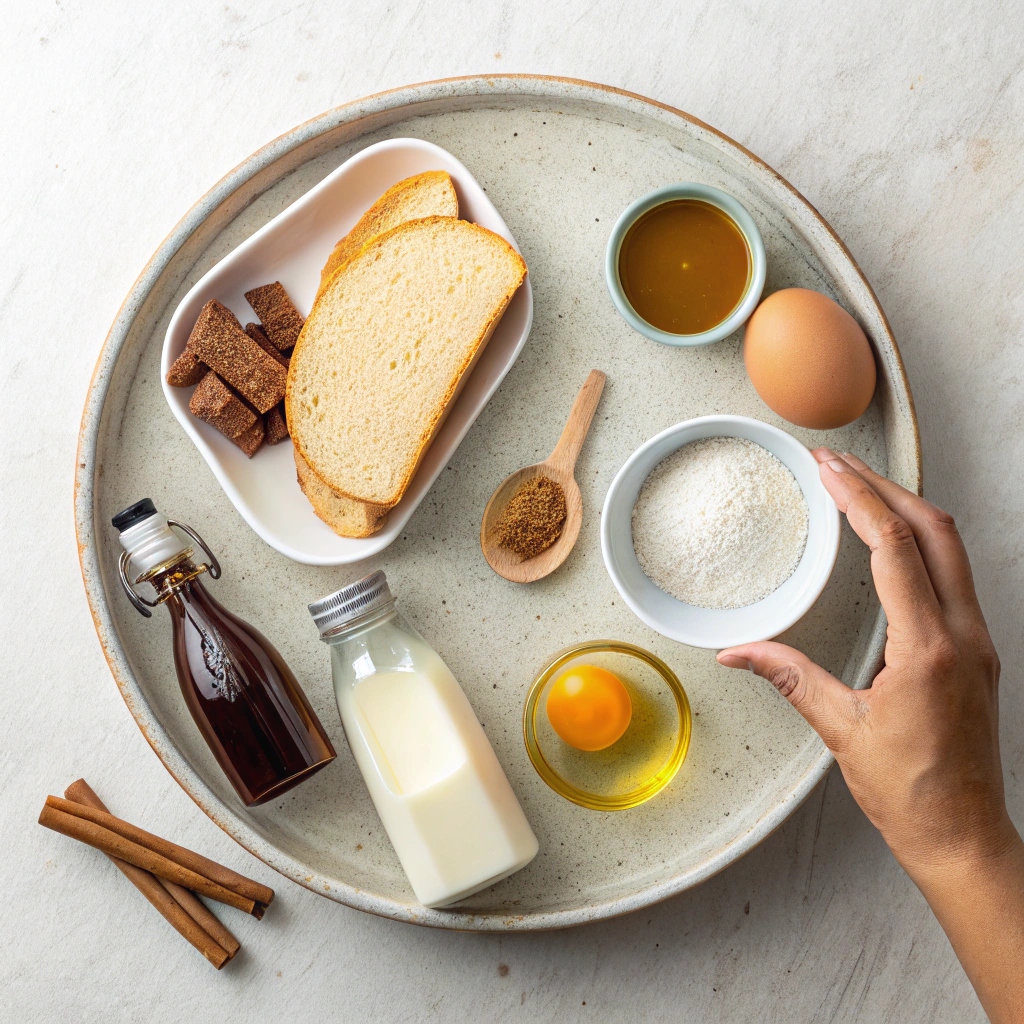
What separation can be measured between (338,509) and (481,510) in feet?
0.74

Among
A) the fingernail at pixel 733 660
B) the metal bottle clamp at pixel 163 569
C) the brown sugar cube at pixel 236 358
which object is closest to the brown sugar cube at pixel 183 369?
the brown sugar cube at pixel 236 358

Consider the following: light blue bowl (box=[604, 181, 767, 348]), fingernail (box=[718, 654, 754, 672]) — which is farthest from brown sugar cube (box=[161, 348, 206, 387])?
fingernail (box=[718, 654, 754, 672])

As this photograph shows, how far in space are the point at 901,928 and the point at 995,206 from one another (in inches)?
47.1

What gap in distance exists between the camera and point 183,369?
1.22 meters

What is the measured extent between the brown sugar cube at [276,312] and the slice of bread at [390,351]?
5cm

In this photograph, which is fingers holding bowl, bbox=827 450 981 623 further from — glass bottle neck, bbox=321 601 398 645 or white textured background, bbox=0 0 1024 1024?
glass bottle neck, bbox=321 601 398 645

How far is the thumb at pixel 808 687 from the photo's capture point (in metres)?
1.04

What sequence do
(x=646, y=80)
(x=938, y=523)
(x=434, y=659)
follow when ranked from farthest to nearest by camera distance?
1. (x=646, y=80)
2. (x=434, y=659)
3. (x=938, y=523)

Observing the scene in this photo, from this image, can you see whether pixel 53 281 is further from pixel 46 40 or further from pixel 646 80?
pixel 646 80

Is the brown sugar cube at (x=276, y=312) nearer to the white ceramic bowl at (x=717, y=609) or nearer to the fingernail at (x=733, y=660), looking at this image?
the white ceramic bowl at (x=717, y=609)

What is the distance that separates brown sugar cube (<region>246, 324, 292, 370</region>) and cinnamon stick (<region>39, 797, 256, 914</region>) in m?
0.83

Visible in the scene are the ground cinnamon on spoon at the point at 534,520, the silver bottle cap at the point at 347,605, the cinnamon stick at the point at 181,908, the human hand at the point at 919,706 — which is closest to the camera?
the human hand at the point at 919,706

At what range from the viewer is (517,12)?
134 centimetres

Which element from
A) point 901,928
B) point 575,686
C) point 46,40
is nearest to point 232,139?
point 46,40
